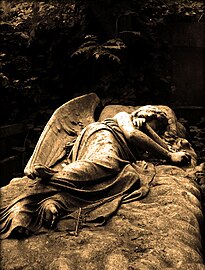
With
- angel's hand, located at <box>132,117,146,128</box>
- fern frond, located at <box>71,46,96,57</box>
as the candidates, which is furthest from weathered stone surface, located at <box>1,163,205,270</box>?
fern frond, located at <box>71,46,96,57</box>

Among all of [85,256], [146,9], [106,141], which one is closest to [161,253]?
[85,256]

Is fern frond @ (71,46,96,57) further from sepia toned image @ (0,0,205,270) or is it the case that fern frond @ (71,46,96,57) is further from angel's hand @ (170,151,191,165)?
angel's hand @ (170,151,191,165)

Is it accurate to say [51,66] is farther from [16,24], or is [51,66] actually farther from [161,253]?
[161,253]

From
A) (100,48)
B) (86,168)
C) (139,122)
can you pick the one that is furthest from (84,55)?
(86,168)

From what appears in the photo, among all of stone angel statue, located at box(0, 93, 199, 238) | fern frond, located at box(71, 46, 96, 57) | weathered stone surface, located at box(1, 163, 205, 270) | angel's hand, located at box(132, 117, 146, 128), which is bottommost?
weathered stone surface, located at box(1, 163, 205, 270)

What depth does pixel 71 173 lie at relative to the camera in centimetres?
339

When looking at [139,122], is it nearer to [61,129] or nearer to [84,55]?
[61,129]

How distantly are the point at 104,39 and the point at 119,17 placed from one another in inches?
15.8

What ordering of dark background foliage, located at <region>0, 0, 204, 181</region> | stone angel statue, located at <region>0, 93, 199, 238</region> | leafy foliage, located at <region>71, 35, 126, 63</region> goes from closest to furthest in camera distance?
stone angel statue, located at <region>0, 93, 199, 238</region> → leafy foliage, located at <region>71, 35, 126, 63</region> → dark background foliage, located at <region>0, 0, 204, 181</region>

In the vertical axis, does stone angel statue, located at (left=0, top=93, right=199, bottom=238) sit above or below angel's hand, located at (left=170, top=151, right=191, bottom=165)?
above

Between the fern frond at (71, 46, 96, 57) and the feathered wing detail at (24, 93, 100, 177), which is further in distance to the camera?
the fern frond at (71, 46, 96, 57)

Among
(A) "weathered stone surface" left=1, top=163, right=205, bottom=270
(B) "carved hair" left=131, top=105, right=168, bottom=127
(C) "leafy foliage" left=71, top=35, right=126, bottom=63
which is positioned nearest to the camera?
(A) "weathered stone surface" left=1, top=163, right=205, bottom=270

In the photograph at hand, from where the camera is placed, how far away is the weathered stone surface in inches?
107

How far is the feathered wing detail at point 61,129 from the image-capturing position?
407 centimetres
